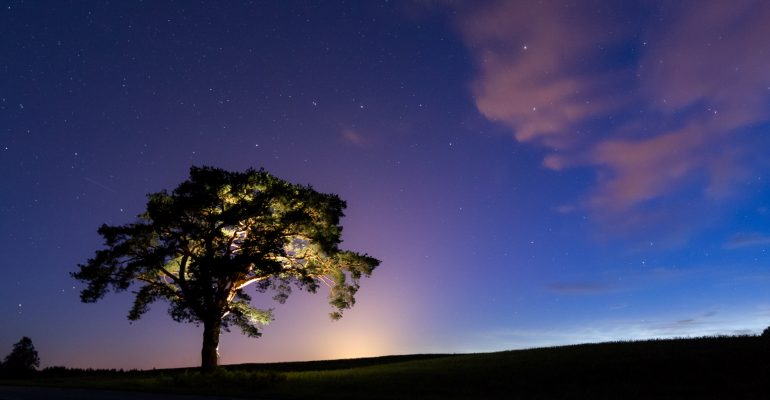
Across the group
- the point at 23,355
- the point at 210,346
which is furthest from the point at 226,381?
the point at 23,355

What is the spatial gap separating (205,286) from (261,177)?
331 inches

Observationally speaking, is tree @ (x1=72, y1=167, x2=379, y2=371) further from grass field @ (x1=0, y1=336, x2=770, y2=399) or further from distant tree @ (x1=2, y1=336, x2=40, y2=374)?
distant tree @ (x1=2, y1=336, x2=40, y2=374)

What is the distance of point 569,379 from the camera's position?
1031 inches

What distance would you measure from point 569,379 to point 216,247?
2481 cm

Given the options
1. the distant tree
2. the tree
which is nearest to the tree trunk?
the tree

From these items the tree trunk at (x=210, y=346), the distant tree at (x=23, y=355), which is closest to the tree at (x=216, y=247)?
the tree trunk at (x=210, y=346)

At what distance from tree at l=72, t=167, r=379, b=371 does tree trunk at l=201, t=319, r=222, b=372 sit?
0.07m

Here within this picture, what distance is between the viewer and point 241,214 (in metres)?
38.2

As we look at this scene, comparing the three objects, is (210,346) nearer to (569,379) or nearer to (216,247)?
(216,247)

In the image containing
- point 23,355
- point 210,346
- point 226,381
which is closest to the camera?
point 226,381

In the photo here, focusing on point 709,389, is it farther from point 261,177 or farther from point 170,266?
point 170,266

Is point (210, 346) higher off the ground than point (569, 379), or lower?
higher

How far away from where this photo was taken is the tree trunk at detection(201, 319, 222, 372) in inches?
1505

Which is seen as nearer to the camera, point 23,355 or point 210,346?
point 210,346
